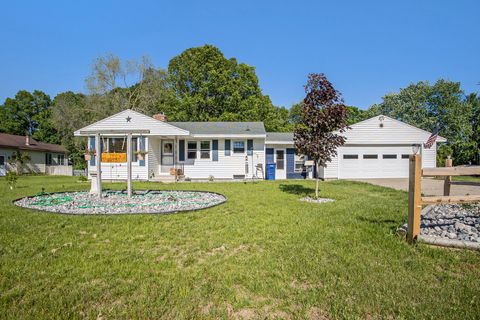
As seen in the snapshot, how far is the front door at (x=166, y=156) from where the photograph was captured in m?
17.5

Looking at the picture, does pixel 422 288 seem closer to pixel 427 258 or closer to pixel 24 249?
pixel 427 258

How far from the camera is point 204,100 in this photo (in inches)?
1267

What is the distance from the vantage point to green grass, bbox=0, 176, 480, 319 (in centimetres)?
246

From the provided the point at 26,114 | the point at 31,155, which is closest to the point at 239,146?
the point at 31,155

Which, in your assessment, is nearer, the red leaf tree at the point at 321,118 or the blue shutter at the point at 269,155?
the red leaf tree at the point at 321,118

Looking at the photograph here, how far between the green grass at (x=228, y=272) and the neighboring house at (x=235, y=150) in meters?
11.4

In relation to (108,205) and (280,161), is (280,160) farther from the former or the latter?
(108,205)

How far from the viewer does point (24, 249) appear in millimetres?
3881

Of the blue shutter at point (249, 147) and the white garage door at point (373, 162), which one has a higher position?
the blue shutter at point (249, 147)

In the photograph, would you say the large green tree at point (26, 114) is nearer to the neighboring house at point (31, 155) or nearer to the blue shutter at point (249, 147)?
the neighboring house at point (31, 155)

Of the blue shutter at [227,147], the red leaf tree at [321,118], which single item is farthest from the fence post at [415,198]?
the blue shutter at [227,147]

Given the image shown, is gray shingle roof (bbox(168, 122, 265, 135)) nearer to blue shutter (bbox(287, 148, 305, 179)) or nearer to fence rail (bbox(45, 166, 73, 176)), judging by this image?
blue shutter (bbox(287, 148, 305, 179))

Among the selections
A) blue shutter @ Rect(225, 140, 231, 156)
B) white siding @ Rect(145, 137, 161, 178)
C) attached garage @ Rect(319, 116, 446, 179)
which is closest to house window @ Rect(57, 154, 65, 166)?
white siding @ Rect(145, 137, 161, 178)

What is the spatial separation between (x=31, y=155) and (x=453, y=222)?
35078mm
